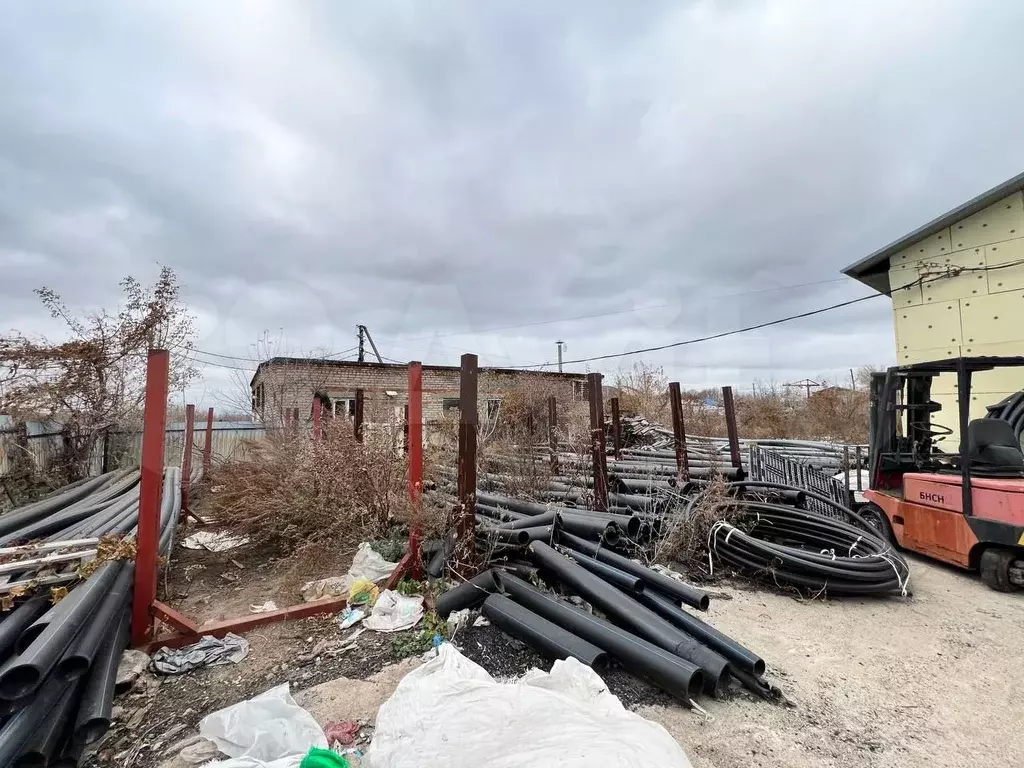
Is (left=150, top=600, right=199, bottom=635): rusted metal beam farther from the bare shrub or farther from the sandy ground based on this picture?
the bare shrub

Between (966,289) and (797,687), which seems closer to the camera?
(797,687)

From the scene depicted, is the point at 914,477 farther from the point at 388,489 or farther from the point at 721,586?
the point at 388,489

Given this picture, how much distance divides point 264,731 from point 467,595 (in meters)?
1.75

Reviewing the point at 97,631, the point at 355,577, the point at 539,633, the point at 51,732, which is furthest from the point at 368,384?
the point at 51,732

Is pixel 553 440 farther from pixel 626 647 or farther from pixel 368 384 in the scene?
pixel 368 384

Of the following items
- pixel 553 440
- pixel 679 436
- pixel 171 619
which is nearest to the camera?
→ pixel 171 619

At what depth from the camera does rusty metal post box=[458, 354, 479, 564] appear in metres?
3.94

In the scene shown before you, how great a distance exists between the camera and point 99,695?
2.40 m

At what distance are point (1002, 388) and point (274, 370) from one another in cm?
1767

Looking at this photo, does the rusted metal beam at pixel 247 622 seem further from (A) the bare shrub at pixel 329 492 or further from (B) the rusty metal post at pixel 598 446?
(B) the rusty metal post at pixel 598 446

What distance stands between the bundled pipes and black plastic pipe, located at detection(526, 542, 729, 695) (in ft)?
9.11

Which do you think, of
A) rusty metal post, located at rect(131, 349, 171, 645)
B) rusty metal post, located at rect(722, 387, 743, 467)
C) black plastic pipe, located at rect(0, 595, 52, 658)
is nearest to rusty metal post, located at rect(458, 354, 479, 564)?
rusty metal post, located at rect(131, 349, 171, 645)

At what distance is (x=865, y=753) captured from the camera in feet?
7.59

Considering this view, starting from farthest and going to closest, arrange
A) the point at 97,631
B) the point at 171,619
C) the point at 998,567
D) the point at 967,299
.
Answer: the point at 967,299
the point at 998,567
the point at 171,619
the point at 97,631
